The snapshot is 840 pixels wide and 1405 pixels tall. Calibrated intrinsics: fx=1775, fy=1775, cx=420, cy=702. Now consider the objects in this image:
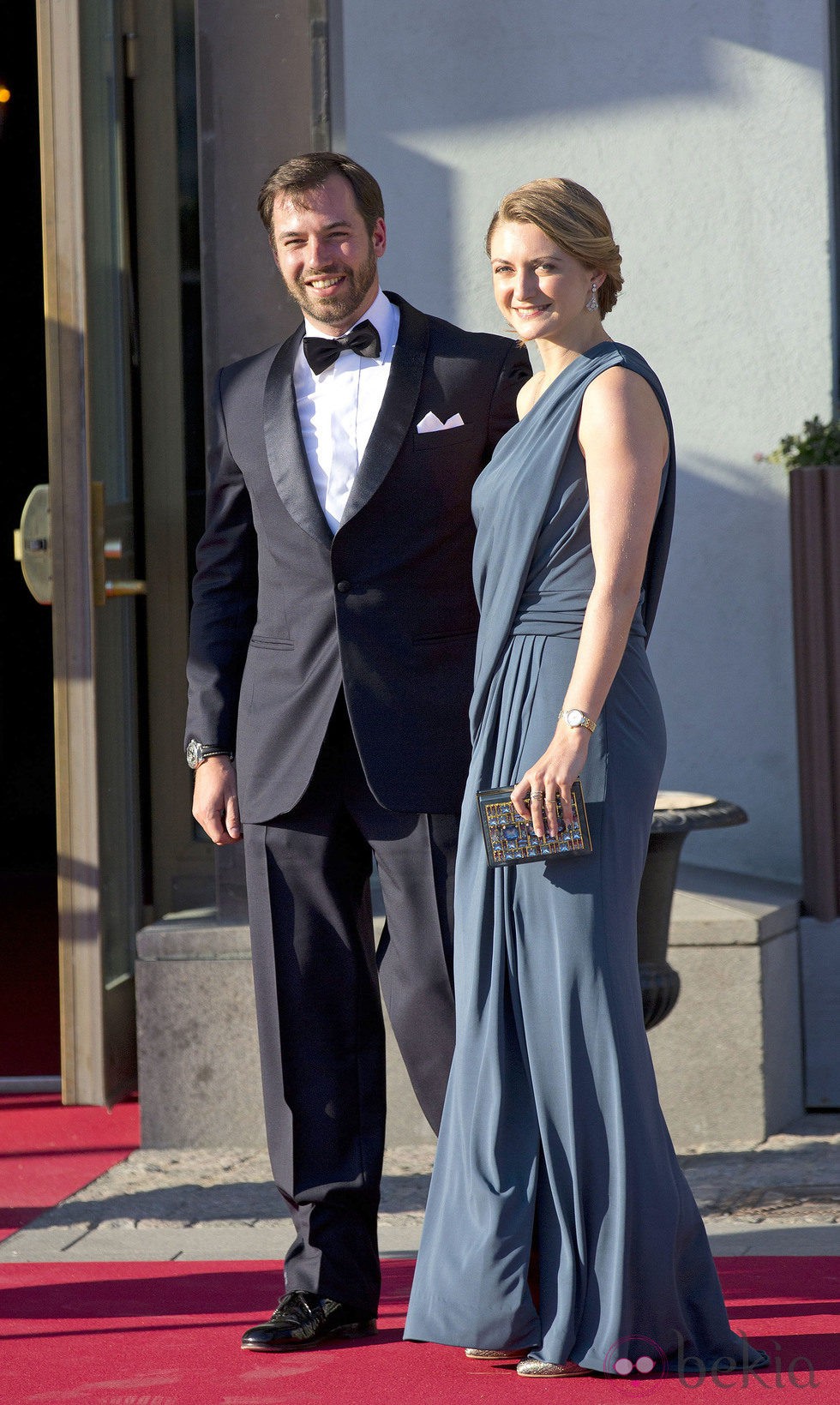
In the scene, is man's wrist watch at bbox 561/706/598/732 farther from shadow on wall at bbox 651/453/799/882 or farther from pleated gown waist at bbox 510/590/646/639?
shadow on wall at bbox 651/453/799/882

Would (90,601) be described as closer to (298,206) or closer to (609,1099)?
(298,206)

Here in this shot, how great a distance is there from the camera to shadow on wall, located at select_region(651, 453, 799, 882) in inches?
199

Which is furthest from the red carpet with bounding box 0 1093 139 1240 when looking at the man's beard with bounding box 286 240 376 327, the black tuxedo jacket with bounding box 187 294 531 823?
the man's beard with bounding box 286 240 376 327

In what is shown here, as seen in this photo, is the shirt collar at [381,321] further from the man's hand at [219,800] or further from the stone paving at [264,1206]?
the stone paving at [264,1206]

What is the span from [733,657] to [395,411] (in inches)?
89.5

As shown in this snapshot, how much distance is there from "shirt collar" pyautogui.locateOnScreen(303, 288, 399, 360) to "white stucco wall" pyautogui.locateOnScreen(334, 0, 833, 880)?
204cm

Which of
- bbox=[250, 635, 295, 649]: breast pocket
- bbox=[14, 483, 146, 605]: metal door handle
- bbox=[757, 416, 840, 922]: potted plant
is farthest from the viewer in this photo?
bbox=[757, 416, 840, 922]: potted plant

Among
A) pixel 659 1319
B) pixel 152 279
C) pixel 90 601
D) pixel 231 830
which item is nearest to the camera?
pixel 659 1319

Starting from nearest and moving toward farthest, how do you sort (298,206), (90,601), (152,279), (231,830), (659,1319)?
(659,1319)
(298,206)
(231,830)
(90,601)
(152,279)

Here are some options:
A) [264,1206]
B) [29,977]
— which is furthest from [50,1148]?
[29,977]

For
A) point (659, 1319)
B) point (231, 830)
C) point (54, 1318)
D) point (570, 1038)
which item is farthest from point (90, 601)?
point (659, 1319)

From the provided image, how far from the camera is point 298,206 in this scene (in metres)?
3.01

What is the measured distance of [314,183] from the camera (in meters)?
3.01

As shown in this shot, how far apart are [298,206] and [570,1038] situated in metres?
1.45
